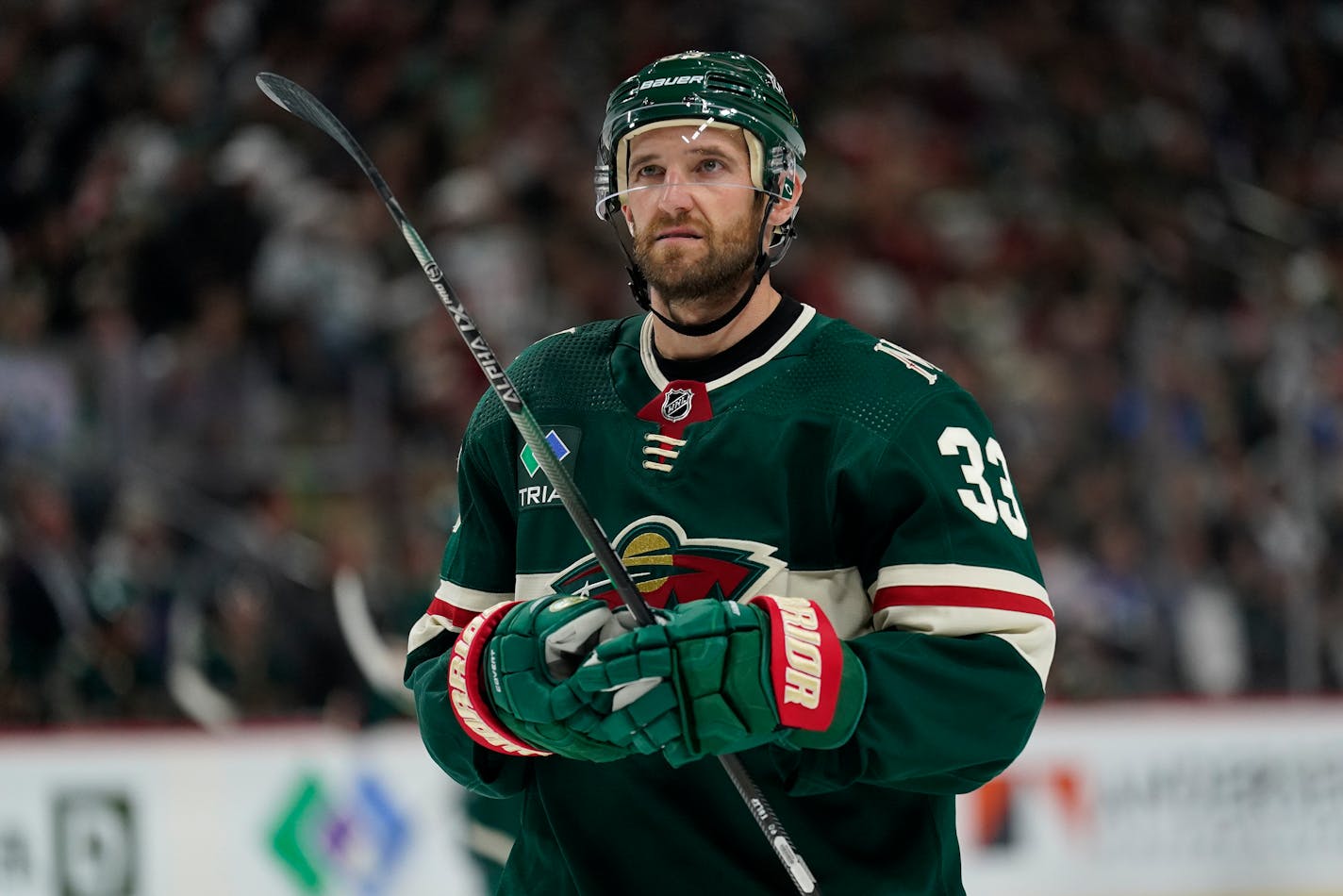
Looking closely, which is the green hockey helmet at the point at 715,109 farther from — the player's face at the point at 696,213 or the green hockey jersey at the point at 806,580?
the green hockey jersey at the point at 806,580

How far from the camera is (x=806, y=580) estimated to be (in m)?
1.75

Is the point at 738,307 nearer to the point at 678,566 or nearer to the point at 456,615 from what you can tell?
the point at 678,566

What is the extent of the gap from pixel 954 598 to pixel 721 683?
26 centimetres

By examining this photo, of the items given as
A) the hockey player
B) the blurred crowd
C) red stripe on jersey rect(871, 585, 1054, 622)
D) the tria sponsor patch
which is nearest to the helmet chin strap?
the hockey player

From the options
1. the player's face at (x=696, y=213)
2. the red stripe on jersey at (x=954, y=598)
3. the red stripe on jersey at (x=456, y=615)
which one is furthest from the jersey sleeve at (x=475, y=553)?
the red stripe on jersey at (x=954, y=598)

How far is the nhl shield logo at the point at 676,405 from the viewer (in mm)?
1828

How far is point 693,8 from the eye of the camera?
290 inches

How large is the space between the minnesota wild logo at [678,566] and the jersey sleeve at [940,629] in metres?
0.12

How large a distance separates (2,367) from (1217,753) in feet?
12.1

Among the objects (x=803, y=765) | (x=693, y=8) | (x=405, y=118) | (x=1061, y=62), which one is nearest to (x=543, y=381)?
(x=803, y=765)

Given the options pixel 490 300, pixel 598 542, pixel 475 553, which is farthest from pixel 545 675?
pixel 490 300

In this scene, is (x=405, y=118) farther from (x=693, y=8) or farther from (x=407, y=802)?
(x=407, y=802)

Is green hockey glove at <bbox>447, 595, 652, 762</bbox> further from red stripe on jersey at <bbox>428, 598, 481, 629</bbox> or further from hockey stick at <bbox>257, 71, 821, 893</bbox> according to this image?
red stripe on jersey at <bbox>428, 598, 481, 629</bbox>

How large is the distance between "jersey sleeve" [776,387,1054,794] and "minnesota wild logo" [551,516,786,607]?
0.40 feet
